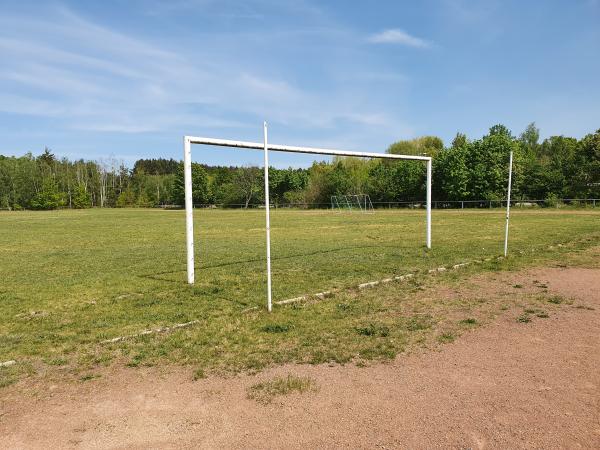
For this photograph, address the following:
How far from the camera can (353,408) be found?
11.8 feet

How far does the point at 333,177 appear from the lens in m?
65.3

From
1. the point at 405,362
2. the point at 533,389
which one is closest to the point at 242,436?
the point at 405,362

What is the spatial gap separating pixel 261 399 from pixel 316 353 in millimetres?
1156

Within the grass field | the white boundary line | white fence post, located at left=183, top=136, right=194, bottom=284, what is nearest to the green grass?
the grass field

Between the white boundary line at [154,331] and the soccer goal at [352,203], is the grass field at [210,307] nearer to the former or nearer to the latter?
the white boundary line at [154,331]

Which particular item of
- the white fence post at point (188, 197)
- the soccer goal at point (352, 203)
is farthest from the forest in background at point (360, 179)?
the white fence post at point (188, 197)

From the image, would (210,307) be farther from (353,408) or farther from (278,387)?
(353,408)

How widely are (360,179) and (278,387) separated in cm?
6249

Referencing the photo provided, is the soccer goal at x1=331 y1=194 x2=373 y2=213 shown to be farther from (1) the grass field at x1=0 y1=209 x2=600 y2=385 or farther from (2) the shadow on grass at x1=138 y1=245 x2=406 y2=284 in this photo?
(1) the grass field at x1=0 y1=209 x2=600 y2=385

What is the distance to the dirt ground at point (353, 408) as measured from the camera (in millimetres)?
3172

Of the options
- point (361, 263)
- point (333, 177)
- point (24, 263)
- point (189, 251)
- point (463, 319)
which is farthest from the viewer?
point (333, 177)

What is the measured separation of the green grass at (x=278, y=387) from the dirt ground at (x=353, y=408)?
0.08 metres

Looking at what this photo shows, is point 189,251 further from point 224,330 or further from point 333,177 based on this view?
point 333,177

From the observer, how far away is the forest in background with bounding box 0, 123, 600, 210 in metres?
48.8
